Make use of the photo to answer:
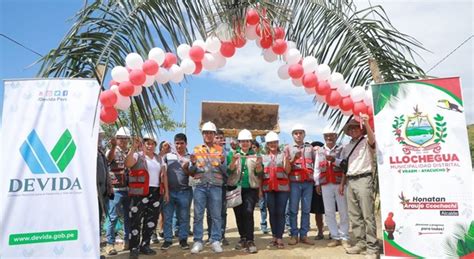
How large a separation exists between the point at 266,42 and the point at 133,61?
5.55 feet

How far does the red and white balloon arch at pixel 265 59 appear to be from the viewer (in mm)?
4555

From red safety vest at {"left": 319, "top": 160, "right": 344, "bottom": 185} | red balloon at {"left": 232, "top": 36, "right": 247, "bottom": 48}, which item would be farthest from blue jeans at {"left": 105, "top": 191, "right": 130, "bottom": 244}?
red safety vest at {"left": 319, "top": 160, "right": 344, "bottom": 185}

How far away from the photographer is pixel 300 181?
18.8ft

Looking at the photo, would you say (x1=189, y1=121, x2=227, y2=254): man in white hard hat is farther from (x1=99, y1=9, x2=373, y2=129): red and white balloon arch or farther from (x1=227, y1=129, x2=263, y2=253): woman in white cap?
(x1=99, y1=9, x2=373, y2=129): red and white balloon arch

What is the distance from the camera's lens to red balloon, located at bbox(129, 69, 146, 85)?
4406mm

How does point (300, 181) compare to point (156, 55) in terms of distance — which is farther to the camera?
point (300, 181)

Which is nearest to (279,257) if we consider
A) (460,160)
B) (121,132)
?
(460,160)

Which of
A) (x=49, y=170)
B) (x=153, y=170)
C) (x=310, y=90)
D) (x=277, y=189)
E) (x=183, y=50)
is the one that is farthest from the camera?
(x=277, y=189)

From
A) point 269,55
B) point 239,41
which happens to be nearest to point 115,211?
point 239,41

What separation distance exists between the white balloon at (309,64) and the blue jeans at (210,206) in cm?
202

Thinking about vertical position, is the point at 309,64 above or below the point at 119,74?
above

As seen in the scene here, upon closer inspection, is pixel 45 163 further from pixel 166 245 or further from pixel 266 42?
pixel 266 42

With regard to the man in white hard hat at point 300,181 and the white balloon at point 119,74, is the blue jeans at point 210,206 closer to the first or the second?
the man in white hard hat at point 300,181

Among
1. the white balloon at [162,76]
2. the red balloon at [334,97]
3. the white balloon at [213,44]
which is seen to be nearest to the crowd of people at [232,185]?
the red balloon at [334,97]
